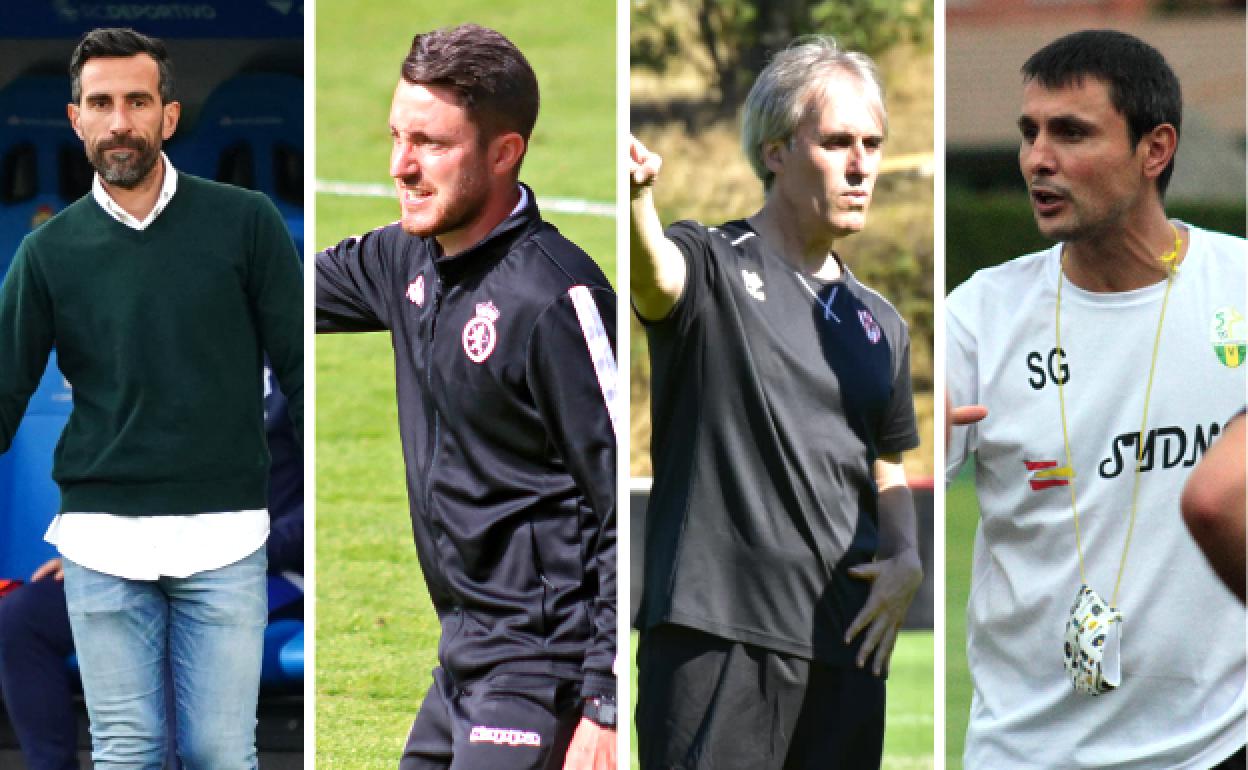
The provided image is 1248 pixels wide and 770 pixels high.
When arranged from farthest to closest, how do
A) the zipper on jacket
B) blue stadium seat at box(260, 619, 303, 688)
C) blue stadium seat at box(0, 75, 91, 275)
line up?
blue stadium seat at box(0, 75, 91, 275), blue stadium seat at box(260, 619, 303, 688), the zipper on jacket

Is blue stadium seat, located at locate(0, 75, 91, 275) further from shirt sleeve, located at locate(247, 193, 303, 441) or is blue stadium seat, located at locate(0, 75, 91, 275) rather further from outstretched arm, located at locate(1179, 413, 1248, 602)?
outstretched arm, located at locate(1179, 413, 1248, 602)

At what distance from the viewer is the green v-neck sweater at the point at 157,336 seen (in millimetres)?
3480

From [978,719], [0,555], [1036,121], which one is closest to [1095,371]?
[1036,121]

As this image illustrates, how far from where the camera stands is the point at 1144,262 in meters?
3.25

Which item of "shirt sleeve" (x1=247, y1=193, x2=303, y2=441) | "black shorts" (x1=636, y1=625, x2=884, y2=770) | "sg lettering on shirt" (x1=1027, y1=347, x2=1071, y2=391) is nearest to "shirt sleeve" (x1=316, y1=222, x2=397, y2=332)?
"shirt sleeve" (x1=247, y1=193, x2=303, y2=441)

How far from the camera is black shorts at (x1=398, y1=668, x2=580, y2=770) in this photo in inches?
122

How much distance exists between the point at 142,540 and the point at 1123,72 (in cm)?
198

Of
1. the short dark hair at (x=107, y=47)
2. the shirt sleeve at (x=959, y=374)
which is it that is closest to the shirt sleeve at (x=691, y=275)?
the shirt sleeve at (x=959, y=374)

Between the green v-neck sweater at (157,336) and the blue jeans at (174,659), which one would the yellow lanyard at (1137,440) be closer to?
the green v-neck sweater at (157,336)

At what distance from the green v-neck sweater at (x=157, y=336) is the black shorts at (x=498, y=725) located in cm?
66

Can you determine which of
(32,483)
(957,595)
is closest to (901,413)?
(957,595)

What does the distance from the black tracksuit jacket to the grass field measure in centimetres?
70

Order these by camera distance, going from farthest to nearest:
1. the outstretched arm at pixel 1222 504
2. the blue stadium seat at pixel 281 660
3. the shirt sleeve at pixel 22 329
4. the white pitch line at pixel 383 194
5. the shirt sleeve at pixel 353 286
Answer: the white pitch line at pixel 383 194
the blue stadium seat at pixel 281 660
the shirt sleeve at pixel 22 329
the shirt sleeve at pixel 353 286
the outstretched arm at pixel 1222 504

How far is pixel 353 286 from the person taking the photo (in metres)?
3.41
